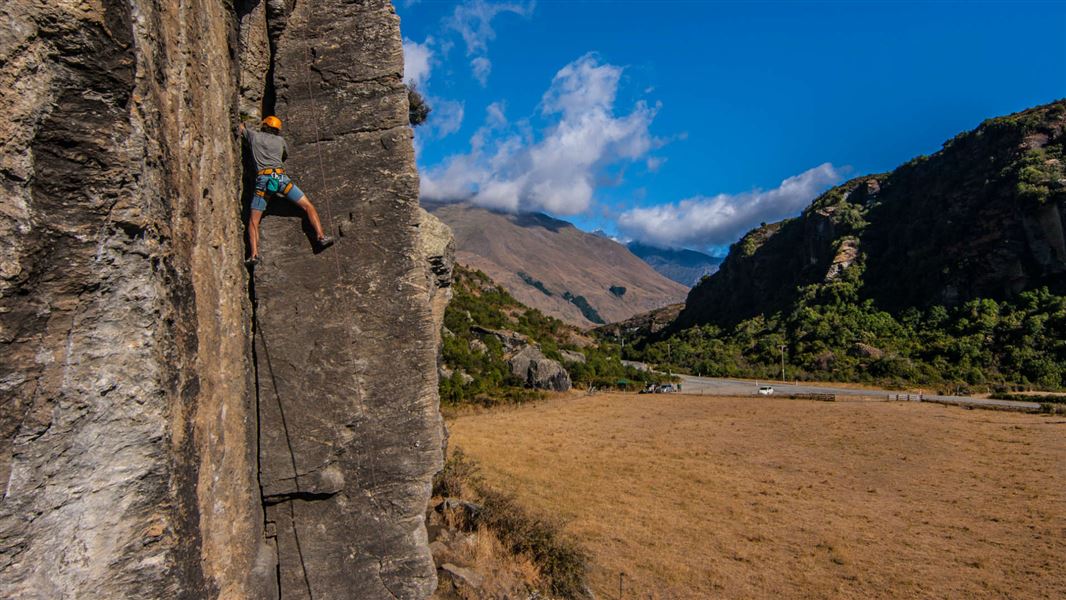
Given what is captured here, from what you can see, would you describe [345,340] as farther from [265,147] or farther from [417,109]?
[417,109]

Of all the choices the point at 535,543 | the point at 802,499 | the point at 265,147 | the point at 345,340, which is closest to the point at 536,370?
the point at 802,499

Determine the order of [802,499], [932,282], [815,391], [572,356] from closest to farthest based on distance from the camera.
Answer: [802,499], [815,391], [572,356], [932,282]

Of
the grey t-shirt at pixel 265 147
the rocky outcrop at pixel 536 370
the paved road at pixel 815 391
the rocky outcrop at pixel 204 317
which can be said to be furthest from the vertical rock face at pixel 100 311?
the paved road at pixel 815 391

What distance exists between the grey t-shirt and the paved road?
36.8 m

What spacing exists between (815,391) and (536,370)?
22.0m

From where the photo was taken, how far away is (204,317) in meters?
3.68

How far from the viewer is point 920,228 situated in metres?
63.1

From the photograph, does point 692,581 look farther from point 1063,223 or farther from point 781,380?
point 1063,223

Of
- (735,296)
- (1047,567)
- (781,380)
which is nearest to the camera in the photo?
(1047,567)

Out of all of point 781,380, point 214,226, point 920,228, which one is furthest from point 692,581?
point 920,228

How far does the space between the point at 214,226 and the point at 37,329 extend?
1.68m

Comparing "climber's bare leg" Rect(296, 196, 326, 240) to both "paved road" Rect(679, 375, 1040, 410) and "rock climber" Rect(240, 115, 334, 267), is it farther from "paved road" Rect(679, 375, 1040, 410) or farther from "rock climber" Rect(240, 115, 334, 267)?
"paved road" Rect(679, 375, 1040, 410)

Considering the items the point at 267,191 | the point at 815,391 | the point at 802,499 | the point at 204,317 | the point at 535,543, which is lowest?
the point at 802,499

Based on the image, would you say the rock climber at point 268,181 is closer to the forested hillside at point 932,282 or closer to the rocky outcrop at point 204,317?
the rocky outcrop at point 204,317
